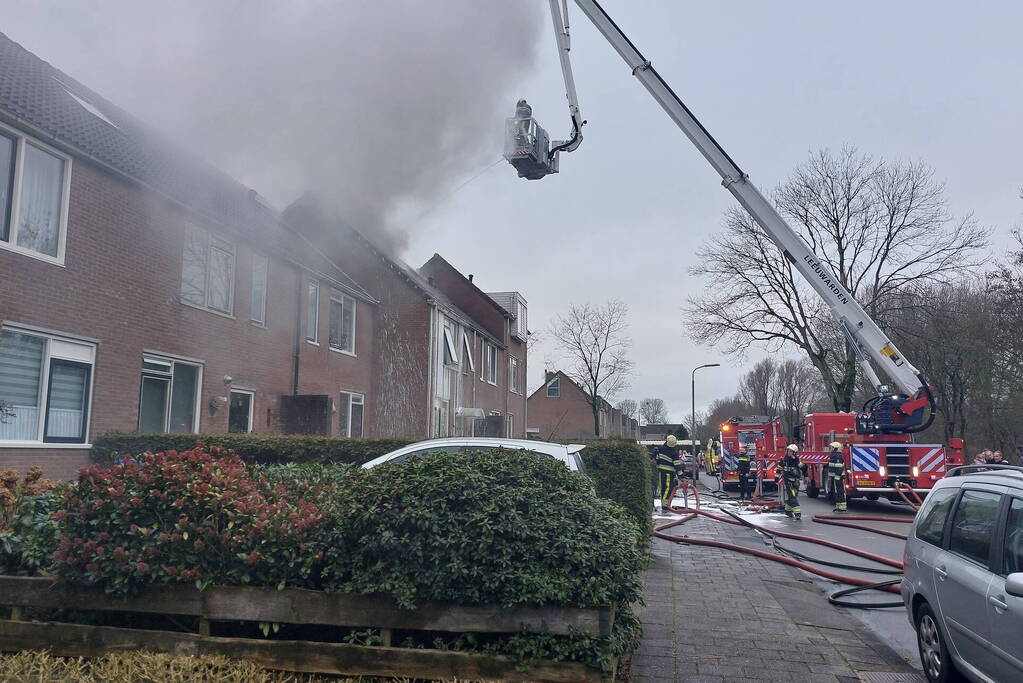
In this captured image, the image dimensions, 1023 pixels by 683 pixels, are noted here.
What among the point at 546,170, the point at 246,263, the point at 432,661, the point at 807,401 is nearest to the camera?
the point at 432,661

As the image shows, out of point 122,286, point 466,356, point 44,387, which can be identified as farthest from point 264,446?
point 466,356

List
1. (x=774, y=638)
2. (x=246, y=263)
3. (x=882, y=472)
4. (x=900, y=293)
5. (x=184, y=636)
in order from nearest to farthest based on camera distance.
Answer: (x=184, y=636) → (x=774, y=638) → (x=246, y=263) → (x=882, y=472) → (x=900, y=293)

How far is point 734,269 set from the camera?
3509cm

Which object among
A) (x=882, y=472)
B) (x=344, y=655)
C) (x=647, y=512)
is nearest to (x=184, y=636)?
(x=344, y=655)

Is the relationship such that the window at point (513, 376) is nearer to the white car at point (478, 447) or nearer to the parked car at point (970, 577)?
the white car at point (478, 447)

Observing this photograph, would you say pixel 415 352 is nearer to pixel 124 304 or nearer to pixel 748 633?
pixel 124 304

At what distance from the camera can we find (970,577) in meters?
4.62

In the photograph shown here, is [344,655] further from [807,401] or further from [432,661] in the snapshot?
[807,401]

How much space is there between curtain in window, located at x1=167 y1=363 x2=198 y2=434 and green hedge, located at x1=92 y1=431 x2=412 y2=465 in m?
2.06

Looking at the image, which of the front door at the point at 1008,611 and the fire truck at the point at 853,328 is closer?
the front door at the point at 1008,611

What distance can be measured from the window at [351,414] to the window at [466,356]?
24.0ft

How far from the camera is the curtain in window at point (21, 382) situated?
31.1 feet

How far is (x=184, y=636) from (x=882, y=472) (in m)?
17.1

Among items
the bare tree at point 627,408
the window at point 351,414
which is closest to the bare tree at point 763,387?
the bare tree at point 627,408
